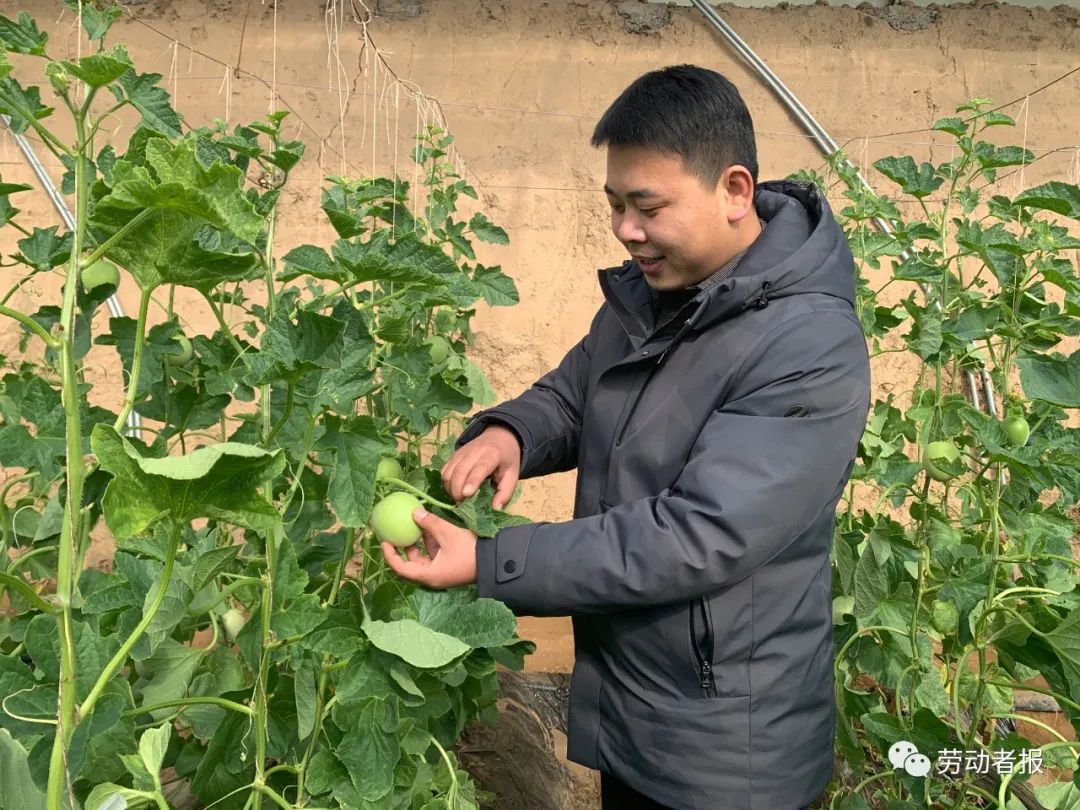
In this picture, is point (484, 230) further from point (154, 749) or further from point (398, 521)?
point (154, 749)

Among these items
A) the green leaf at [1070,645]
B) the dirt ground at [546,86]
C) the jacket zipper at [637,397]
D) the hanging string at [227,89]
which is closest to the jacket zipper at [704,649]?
the jacket zipper at [637,397]

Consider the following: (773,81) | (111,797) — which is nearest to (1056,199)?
(111,797)

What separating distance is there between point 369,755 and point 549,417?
679 mm

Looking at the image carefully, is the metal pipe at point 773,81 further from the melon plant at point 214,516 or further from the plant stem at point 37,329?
the plant stem at point 37,329

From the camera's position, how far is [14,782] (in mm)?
663

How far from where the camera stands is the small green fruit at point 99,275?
1.32 metres

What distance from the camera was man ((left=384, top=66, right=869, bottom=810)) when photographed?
1.15 metres

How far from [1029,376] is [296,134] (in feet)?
14.9

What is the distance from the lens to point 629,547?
3.76 ft

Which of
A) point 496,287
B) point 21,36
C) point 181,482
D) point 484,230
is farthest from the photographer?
point 484,230

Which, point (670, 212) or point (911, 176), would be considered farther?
point (911, 176)

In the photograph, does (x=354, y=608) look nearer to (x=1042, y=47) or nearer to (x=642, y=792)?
(x=642, y=792)

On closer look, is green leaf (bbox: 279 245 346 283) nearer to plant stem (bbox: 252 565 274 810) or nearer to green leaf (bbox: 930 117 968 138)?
plant stem (bbox: 252 565 274 810)

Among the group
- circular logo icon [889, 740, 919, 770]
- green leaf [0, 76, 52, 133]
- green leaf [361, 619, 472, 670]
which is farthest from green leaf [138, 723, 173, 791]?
circular logo icon [889, 740, 919, 770]
